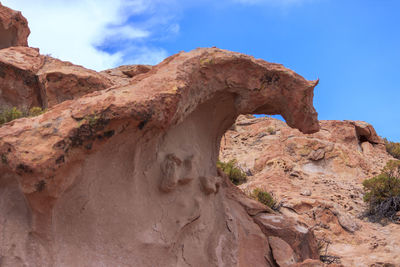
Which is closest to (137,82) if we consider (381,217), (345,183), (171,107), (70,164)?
(171,107)

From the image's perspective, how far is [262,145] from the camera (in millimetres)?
11656

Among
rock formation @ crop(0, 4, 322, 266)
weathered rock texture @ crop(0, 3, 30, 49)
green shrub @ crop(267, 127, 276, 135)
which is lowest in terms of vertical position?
rock formation @ crop(0, 4, 322, 266)

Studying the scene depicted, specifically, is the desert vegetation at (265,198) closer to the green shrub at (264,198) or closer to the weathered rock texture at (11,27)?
the green shrub at (264,198)

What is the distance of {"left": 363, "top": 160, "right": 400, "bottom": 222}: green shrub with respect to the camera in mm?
8367

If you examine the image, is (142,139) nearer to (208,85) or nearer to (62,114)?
(62,114)

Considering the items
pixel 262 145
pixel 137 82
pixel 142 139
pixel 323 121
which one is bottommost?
pixel 142 139

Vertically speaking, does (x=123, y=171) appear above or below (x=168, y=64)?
below

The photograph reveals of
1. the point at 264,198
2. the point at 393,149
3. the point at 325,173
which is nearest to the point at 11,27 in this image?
the point at 264,198

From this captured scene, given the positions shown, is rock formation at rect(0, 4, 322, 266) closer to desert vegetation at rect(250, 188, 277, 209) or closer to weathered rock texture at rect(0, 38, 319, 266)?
weathered rock texture at rect(0, 38, 319, 266)

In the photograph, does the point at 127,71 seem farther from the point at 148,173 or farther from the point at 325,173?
the point at 148,173

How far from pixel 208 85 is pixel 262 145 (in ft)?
26.2

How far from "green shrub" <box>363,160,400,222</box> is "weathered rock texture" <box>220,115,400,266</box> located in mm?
296

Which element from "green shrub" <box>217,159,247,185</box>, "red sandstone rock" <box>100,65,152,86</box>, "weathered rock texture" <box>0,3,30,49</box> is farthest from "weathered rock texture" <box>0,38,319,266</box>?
"weathered rock texture" <box>0,3,30,49</box>

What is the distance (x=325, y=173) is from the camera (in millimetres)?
10258
